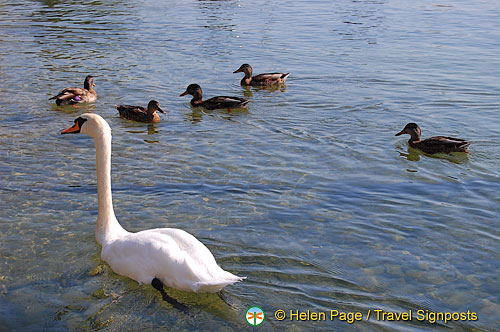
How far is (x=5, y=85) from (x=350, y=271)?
10772mm

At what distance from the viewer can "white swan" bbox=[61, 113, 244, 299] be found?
540cm

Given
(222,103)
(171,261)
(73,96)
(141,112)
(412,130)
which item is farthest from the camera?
(222,103)

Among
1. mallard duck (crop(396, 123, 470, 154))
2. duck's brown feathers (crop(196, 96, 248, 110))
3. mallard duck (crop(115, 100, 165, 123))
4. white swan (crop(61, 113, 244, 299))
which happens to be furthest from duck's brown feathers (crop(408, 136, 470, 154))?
white swan (crop(61, 113, 244, 299))

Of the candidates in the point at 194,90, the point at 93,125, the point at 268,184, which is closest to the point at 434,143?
the point at 268,184

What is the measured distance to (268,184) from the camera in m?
8.71

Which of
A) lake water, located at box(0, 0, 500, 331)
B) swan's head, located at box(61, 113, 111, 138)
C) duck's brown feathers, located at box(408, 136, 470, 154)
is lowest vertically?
lake water, located at box(0, 0, 500, 331)

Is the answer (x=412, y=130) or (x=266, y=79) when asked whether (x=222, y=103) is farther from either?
(x=412, y=130)

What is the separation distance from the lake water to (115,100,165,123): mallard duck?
23 cm

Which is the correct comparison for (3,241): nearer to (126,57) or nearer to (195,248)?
(195,248)

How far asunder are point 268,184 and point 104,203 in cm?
299

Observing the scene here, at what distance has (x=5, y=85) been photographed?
14289mm

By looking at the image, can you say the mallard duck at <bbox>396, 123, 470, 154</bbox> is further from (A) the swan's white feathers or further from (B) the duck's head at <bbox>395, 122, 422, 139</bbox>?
(A) the swan's white feathers

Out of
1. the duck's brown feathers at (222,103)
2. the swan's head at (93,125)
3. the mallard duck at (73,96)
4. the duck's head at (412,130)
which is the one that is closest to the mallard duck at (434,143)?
the duck's head at (412,130)

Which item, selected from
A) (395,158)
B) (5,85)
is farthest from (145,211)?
(5,85)
